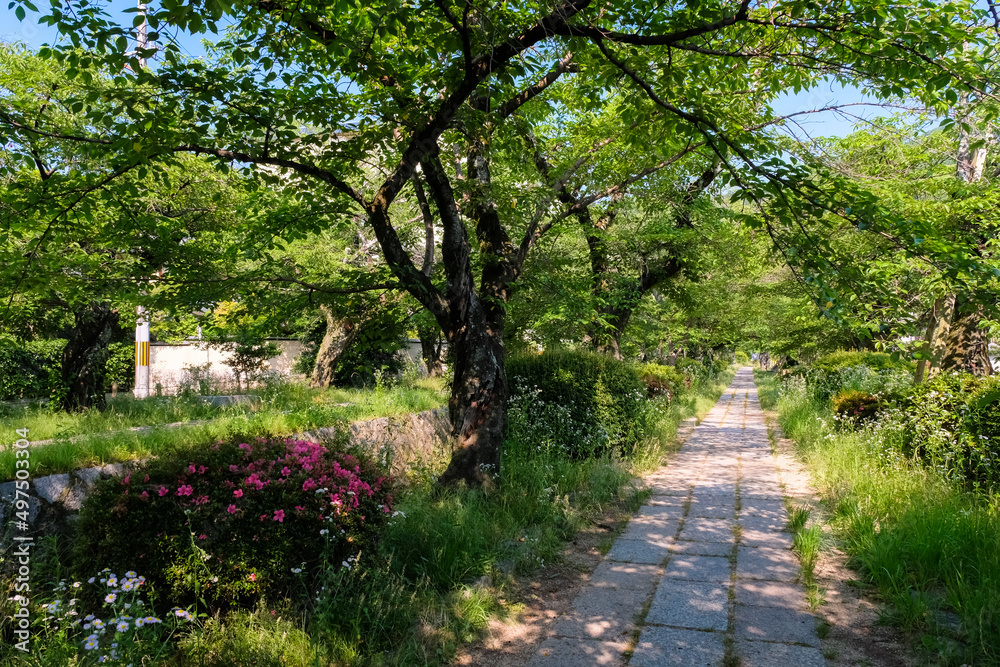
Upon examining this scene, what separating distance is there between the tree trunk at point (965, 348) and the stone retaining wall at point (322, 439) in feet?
25.2

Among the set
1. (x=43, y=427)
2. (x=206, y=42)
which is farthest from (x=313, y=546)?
(x=206, y=42)

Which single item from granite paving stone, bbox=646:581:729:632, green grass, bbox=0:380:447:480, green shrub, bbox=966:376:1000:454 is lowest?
granite paving stone, bbox=646:581:729:632

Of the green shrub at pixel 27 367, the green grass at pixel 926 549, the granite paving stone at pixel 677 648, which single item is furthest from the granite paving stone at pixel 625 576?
the green shrub at pixel 27 367

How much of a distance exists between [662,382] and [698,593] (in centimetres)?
1353

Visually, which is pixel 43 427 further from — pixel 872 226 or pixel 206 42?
pixel 872 226

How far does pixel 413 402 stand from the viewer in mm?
9789

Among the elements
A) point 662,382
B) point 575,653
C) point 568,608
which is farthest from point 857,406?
point 575,653

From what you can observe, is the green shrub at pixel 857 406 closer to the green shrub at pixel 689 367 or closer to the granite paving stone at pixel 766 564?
the granite paving stone at pixel 766 564

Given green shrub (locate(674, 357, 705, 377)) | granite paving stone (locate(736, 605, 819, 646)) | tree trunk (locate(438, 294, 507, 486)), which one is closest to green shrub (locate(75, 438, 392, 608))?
tree trunk (locate(438, 294, 507, 486))

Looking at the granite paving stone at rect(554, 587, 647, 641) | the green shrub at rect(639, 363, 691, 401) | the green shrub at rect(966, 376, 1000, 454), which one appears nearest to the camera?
the granite paving stone at rect(554, 587, 647, 641)

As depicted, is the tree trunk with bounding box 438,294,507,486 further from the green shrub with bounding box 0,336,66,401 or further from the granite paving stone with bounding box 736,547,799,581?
the green shrub with bounding box 0,336,66,401

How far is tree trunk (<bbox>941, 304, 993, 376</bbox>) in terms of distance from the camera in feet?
29.8

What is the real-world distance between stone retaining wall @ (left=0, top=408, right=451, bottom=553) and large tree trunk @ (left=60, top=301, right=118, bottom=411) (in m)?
4.24

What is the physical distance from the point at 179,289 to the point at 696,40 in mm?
5733
